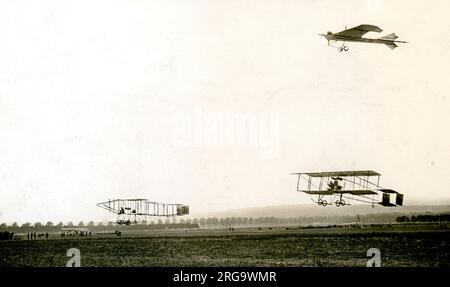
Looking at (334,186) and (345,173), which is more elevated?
(345,173)

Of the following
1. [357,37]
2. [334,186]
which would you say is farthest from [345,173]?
[357,37]

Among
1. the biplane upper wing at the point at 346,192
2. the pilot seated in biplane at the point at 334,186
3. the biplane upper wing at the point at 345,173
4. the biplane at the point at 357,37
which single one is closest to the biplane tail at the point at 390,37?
the biplane at the point at 357,37

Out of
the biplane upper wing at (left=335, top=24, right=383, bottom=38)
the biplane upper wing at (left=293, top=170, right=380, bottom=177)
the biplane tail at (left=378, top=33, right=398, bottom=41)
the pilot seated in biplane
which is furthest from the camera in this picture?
the pilot seated in biplane

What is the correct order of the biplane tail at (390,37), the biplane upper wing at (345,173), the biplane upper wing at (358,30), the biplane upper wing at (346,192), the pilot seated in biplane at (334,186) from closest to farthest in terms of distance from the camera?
the biplane upper wing at (358,30) → the biplane tail at (390,37) → the biplane upper wing at (345,173) → the biplane upper wing at (346,192) → the pilot seated in biplane at (334,186)

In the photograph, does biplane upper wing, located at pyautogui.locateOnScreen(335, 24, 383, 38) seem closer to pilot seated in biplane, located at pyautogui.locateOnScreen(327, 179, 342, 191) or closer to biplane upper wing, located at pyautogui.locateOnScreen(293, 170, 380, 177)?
biplane upper wing, located at pyautogui.locateOnScreen(293, 170, 380, 177)

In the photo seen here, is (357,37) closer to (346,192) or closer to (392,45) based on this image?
(392,45)

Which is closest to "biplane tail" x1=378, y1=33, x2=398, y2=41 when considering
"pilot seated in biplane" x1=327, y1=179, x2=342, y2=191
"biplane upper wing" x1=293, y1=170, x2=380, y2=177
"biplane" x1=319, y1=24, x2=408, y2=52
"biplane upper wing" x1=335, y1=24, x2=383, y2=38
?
"biplane" x1=319, y1=24, x2=408, y2=52

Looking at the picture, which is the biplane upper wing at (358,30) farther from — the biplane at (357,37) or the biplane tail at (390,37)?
the biplane tail at (390,37)

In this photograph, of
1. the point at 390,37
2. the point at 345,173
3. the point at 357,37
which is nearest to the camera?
the point at 390,37
